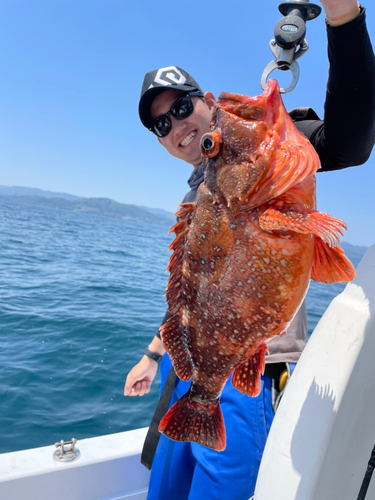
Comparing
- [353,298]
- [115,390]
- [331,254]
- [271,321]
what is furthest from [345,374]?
[115,390]

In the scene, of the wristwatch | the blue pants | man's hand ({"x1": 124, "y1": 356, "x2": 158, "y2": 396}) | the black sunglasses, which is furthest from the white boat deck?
the black sunglasses

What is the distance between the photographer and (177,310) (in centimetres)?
176

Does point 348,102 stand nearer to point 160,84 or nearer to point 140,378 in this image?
point 160,84

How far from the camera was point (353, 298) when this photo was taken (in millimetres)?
1925

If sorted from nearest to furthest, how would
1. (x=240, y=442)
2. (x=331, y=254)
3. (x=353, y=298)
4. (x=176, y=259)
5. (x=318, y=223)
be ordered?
(x=318, y=223) → (x=331, y=254) → (x=176, y=259) → (x=353, y=298) → (x=240, y=442)

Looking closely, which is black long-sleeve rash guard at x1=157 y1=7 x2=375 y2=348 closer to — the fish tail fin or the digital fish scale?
the digital fish scale

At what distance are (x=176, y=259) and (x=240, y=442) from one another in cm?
158

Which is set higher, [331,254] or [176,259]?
[331,254]

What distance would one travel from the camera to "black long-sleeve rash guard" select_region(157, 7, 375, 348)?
1.49 metres

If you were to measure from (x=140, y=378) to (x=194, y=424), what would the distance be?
5.95 ft

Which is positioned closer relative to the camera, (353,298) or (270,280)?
(270,280)

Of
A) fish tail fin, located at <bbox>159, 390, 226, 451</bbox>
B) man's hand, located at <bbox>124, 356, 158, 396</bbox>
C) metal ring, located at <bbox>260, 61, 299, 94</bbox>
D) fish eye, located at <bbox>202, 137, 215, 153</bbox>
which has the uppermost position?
metal ring, located at <bbox>260, 61, 299, 94</bbox>

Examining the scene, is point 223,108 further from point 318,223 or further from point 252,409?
point 252,409

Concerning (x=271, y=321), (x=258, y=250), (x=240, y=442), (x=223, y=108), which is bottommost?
(x=240, y=442)
